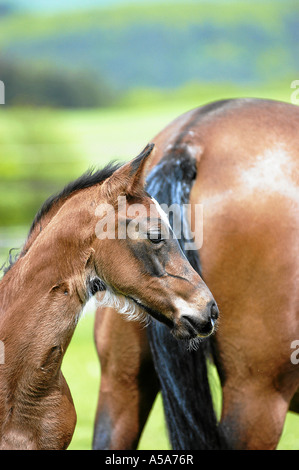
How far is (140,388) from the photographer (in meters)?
3.29

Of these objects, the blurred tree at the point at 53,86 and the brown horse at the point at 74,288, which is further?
the blurred tree at the point at 53,86

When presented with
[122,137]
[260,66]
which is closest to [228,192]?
[122,137]

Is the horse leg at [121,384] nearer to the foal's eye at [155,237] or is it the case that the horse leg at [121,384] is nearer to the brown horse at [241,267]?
the brown horse at [241,267]

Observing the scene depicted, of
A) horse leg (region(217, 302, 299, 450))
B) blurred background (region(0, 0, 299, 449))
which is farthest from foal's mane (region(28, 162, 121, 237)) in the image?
blurred background (region(0, 0, 299, 449))

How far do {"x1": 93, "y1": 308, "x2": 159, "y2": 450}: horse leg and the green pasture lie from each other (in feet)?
5.45

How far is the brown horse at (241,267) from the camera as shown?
2885 millimetres

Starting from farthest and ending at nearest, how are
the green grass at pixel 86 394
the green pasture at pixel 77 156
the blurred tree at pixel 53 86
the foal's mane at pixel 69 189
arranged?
1. the blurred tree at pixel 53 86
2. the green pasture at pixel 77 156
3. the green grass at pixel 86 394
4. the foal's mane at pixel 69 189

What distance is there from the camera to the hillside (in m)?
36.2

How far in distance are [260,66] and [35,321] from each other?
116 ft

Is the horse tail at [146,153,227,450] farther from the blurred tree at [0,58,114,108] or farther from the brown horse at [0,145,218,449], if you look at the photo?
the blurred tree at [0,58,114,108]

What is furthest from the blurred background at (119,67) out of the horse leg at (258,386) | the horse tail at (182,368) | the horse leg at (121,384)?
the horse leg at (258,386)

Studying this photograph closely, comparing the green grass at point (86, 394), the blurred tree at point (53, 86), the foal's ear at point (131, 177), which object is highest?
the foal's ear at point (131, 177)

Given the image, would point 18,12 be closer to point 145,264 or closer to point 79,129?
point 79,129

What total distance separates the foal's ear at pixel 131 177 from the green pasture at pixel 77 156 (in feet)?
9.38
